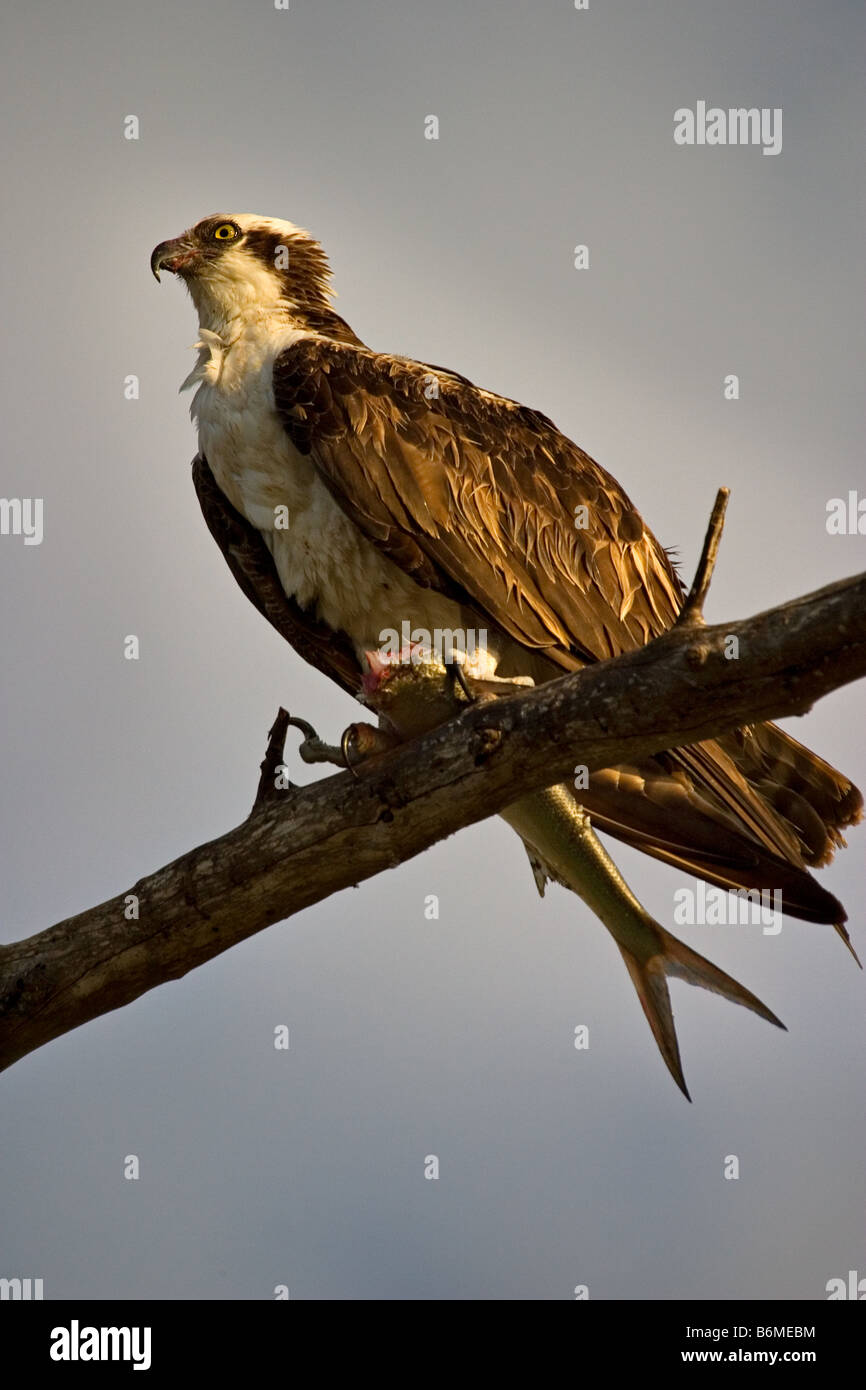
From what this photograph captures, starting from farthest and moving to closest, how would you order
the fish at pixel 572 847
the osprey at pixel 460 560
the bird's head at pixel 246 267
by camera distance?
the bird's head at pixel 246 267 → the osprey at pixel 460 560 → the fish at pixel 572 847

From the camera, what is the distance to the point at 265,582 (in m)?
7.39

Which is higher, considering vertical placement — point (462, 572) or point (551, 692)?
point (462, 572)

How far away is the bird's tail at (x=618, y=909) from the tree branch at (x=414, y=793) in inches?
36.1

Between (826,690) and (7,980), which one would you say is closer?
(826,690)

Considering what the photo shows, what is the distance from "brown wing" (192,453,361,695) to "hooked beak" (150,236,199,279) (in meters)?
1.05

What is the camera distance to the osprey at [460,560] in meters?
6.23

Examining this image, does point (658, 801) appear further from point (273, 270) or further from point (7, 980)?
point (273, 270)

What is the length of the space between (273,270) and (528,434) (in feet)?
5.17

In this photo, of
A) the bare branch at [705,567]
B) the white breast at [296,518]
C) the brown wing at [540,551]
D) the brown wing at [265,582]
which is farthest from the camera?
the brown wing at [265,582]

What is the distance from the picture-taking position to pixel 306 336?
7.25m

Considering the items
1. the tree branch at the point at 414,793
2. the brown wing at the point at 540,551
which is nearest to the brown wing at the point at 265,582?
the brown wing at the point at 540,551

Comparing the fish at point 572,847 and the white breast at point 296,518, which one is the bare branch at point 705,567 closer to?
the fish at point 572,847

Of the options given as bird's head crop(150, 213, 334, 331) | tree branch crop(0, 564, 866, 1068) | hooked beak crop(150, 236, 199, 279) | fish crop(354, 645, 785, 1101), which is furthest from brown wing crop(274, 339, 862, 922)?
tree branch crop(0, 564, 866, 1068)

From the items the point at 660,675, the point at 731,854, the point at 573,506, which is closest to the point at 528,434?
the point at 573,506
